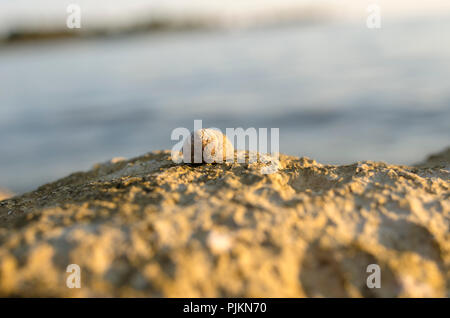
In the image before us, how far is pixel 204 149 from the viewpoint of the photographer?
2559 millimetres

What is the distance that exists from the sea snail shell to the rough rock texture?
45cm

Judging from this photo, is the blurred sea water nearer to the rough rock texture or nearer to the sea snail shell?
the sea snail shell

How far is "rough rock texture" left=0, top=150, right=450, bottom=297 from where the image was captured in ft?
4.79

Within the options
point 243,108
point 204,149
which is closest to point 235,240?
point 204,149

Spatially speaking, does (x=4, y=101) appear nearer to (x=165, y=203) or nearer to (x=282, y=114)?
(x=282, y=114)

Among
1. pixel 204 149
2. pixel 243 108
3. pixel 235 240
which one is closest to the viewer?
pixel 235 240

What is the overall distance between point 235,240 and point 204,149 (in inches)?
41.7

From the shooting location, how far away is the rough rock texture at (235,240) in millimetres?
1460

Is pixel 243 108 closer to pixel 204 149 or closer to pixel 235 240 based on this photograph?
pixel 204 149

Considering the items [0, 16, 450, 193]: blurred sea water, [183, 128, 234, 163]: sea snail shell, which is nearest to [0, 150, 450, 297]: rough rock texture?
[183, 128, 234, 163]: sea snail shell

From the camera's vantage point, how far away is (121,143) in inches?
324
